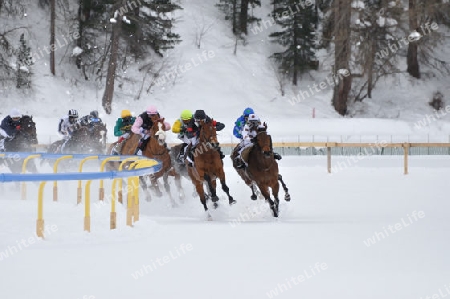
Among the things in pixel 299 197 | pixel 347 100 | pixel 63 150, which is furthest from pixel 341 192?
pixel 347 100

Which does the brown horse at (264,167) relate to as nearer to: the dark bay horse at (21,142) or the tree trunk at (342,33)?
the dark bay horse at (21,142)

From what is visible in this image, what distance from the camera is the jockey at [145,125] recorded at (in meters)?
16.4

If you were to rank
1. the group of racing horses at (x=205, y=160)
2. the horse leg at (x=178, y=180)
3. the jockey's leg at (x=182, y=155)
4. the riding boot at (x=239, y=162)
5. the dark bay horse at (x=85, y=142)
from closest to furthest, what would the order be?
the group of racing horses at (x=205, y=160) < the riding boot at (x=239, y=162) < the jockey's leg at (x=182, y=155) < the horse leg at (x=178, y=180) < the dark bay horse at (x=85, y=142)

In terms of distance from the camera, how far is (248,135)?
48.0 ft

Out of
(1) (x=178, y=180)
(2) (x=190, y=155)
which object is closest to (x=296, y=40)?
(1) (x=178, y=180)

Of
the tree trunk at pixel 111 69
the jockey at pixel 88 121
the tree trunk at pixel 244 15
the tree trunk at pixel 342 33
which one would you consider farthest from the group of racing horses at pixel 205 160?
the tree trunk at pixel 244 15

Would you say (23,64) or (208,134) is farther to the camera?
(23,64)

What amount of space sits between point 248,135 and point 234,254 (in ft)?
21.5

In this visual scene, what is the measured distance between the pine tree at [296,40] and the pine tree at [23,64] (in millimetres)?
15826

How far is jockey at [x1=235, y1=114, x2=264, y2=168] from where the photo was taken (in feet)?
46.4

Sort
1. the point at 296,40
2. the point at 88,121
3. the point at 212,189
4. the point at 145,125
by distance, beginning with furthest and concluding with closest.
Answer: the point at 296,40 < the point at 88,121 < the point at 145,125 < the point at 212,189

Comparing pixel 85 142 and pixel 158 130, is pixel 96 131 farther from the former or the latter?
pixel 158 130

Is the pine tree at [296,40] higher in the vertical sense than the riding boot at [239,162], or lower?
higher

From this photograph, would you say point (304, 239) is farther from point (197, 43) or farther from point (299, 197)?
point (197, 43)
